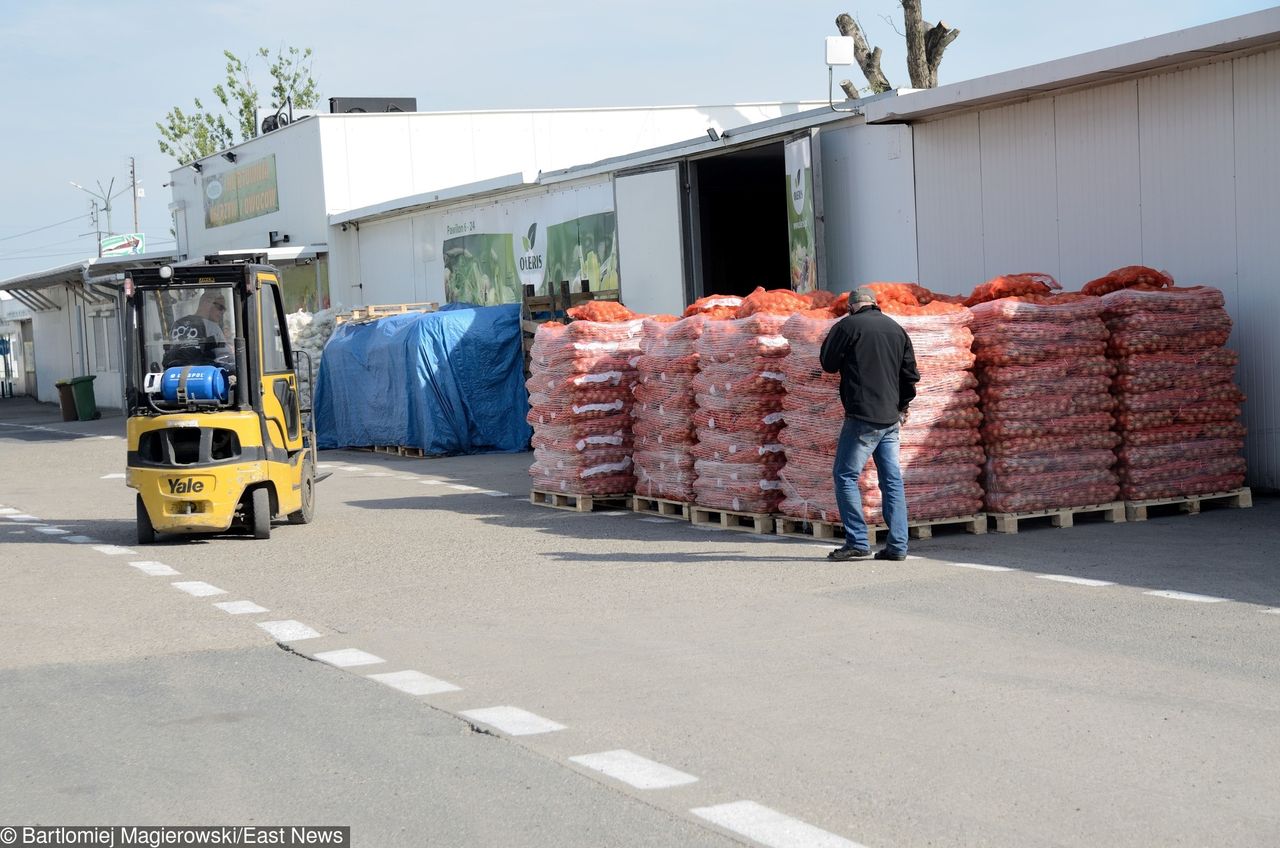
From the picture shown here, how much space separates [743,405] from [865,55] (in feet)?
79.2

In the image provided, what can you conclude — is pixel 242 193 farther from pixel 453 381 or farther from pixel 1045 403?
pixel 1045 403

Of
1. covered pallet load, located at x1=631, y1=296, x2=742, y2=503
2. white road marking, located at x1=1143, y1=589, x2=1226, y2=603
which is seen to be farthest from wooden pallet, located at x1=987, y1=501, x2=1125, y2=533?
covered pallet load, located at x1=631, y1=296, x2=742, y2=503

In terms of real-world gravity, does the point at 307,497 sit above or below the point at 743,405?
below

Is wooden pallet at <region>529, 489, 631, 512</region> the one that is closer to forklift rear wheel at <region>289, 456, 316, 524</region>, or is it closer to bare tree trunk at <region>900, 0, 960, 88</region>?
forklift rear wheel at <region>289, 456, 316, 524</region>

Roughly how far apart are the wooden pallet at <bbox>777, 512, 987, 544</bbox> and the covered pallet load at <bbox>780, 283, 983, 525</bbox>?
50mm

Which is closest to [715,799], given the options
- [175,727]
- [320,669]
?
[175,727]

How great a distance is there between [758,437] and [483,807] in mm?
8111

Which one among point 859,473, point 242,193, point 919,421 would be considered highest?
point 242,193

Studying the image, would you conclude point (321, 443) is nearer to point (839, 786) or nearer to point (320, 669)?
point (320, 669)

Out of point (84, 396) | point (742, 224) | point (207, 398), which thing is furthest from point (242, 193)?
point (207, 398)

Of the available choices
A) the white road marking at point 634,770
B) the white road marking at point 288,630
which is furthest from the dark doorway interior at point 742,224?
the white road marking at point 634,770

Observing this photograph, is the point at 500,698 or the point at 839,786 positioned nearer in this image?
the point at 839,786

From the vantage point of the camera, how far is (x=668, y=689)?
753cm

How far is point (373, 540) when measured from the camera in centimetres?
1416
